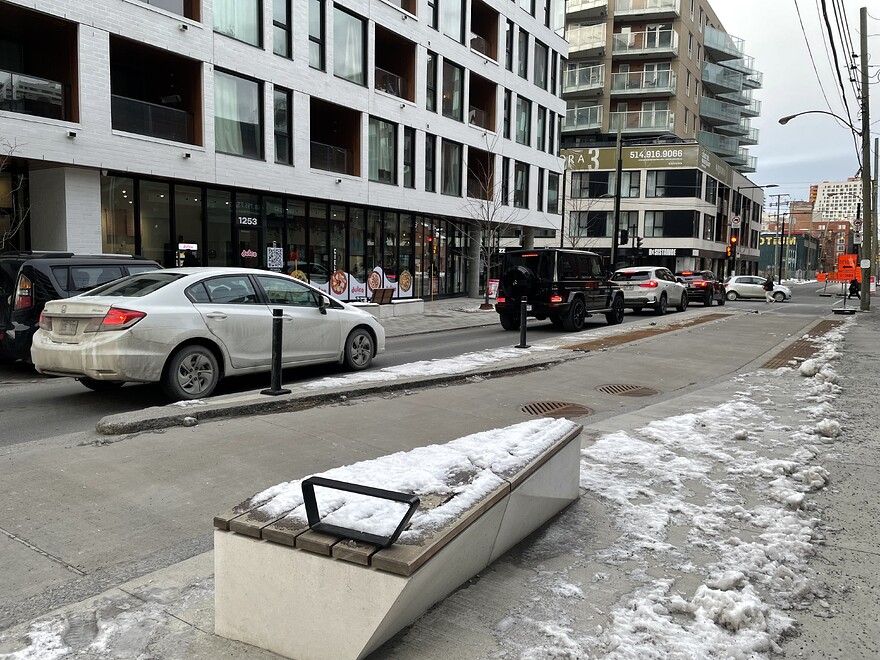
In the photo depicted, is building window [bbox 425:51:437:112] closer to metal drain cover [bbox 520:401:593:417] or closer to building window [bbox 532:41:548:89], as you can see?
building window [bbox 532:41:548:89]

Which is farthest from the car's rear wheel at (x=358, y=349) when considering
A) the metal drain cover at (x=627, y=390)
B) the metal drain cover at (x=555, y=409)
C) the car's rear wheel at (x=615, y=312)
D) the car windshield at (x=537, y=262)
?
the car's rear wheel at (x=615, y=312)

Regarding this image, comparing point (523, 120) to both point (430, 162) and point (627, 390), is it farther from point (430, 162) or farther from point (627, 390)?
point (627, 390)

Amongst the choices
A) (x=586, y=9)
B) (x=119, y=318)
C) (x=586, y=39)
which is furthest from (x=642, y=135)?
(x=119, y=318)

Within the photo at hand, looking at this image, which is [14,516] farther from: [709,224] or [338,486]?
[709,224]

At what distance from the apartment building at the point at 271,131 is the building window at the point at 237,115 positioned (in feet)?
0.19

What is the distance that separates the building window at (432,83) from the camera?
2877 cm

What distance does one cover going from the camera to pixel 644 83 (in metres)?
58.1

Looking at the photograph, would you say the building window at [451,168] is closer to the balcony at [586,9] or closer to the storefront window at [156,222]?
the storefront window at [156,222]

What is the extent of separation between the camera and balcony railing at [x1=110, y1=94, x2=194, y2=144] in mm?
17594

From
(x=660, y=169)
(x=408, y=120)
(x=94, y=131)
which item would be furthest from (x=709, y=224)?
(x=94, y=131)

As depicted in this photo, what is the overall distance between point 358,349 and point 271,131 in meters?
13.5

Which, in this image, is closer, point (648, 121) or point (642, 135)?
point (648, 121)

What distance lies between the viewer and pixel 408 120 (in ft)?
89.8

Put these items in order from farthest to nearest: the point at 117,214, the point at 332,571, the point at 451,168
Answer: the point at 451,168 < the point at 117,214 < the point at 332,571
